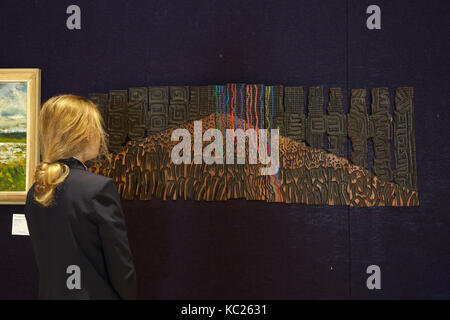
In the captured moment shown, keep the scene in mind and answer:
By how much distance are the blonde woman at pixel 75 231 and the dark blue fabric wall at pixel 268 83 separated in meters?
0.74

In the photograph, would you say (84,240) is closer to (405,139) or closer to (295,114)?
(295,114)

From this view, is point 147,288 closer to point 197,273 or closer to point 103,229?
point 197,273

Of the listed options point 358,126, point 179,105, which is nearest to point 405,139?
point 358,126

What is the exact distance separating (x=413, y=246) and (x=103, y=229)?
5.20 feet

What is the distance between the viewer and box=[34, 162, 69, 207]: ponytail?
47.1 inches

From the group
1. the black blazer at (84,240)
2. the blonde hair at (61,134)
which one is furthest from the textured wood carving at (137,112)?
the black blazer at (84,240)

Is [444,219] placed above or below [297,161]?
below

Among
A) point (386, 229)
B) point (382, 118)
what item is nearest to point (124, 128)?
point (382, 118)

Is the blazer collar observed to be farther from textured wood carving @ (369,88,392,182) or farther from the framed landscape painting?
textured wood carving @ (369,88,392,182)

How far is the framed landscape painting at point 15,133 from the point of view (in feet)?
6.49

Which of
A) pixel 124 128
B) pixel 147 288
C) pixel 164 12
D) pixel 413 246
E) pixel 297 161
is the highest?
pixel 164 12

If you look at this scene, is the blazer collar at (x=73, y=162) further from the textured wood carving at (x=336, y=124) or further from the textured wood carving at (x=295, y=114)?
the textured wood carving at (x=336, y=124)

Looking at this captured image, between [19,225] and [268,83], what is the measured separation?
5.19 ft

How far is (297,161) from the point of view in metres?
1.90
